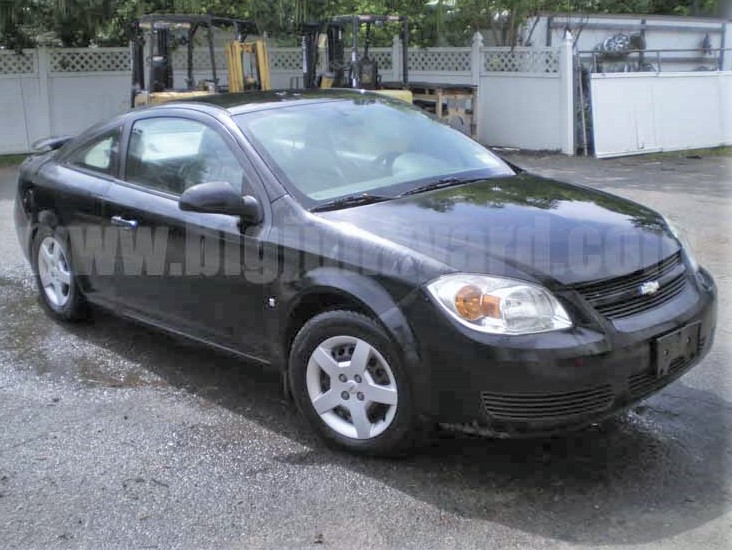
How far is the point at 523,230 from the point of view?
3.74 m

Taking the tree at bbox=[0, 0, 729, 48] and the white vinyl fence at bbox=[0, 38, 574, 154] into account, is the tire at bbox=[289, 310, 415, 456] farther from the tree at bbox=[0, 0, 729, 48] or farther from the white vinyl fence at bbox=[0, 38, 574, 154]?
the tree at bbox=[0, 0, 729, 48]

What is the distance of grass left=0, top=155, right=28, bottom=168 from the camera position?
14.8m

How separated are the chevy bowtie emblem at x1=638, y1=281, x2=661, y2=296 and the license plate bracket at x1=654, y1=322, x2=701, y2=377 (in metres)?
0.19

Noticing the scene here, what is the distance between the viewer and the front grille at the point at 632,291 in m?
3.43

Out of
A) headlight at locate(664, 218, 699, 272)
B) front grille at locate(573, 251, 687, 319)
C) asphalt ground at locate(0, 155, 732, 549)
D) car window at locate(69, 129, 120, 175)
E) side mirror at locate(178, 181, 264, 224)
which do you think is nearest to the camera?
asphalt ground at locate(0, 155, 732, 549)

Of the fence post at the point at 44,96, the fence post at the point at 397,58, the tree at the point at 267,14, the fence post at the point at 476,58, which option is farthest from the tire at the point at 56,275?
the fence post at the point at 397,58

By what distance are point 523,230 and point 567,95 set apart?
37.3 feet

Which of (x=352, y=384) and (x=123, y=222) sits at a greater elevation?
(x=123, y=222)

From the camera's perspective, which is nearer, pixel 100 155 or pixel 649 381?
pixel 649 381

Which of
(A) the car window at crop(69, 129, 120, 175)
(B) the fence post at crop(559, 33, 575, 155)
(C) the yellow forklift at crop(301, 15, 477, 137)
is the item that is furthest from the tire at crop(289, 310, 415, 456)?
(B) the fence post at crop(559, 33, 575, 155)

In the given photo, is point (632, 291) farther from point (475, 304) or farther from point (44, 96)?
point (44, 96)

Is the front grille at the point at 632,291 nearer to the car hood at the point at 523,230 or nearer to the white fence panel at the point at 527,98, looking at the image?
the car hood at the point at 523,230

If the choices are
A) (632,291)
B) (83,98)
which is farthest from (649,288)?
(83,98)

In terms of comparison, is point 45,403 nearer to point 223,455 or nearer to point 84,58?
point 223,455
